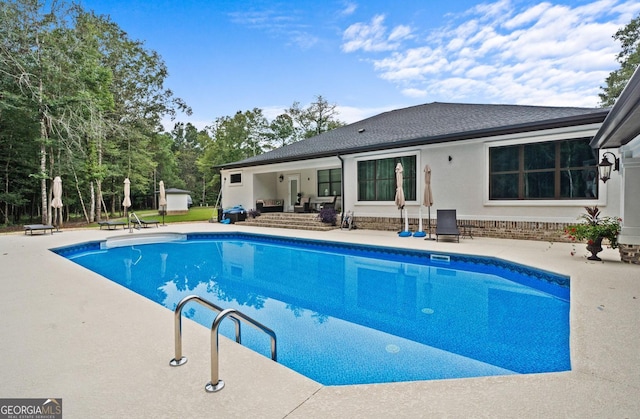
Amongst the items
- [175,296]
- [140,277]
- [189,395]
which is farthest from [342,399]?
[140,277]

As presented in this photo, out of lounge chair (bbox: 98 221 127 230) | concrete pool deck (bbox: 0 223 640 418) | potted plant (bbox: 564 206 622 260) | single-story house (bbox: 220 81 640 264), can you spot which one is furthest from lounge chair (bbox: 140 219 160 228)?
potted plant (bbox: 564 206 622 260)

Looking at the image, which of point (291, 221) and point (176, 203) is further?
point (176, 203)

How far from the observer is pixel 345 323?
4.47m

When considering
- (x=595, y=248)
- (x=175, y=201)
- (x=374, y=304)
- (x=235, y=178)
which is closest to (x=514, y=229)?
(x=595, y=248)

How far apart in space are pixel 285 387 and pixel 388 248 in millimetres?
7052

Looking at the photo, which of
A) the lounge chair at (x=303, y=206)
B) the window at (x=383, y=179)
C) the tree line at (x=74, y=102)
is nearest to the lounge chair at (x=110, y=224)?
the tree line at (x=74, y=102)

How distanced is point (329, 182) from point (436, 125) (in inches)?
262

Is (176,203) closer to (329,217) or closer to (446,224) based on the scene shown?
(329,217)

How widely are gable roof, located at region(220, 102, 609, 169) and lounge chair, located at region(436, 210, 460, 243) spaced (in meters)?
2.60

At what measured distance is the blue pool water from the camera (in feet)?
10.9

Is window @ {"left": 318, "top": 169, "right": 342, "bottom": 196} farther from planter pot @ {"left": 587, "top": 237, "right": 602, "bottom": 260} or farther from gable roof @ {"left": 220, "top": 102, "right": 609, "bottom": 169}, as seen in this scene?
planter pot @ {"left": 587, "top": 237, "right": 602, "bottom": 260}

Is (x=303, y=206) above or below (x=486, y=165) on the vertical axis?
below

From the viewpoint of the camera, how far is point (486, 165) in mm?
10289

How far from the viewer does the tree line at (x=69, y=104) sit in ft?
47.9
